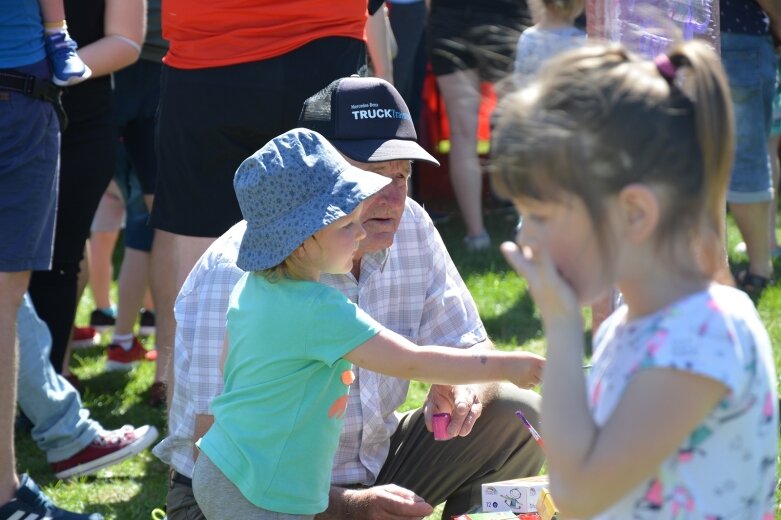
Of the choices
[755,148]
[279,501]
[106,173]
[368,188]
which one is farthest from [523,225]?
[755,148]

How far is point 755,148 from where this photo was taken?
5.16 m

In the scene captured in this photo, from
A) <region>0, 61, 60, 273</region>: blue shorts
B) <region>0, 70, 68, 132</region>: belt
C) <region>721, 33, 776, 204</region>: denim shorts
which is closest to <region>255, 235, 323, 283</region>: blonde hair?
<region>0, 61, 60, 273</region>: blue shorts

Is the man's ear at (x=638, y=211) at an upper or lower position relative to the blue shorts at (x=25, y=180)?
upper

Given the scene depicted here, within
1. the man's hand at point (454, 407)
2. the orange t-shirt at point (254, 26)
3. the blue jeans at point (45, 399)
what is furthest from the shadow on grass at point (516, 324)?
the man's hand at point (454, 407)

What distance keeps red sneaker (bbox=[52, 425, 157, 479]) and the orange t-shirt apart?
136cm

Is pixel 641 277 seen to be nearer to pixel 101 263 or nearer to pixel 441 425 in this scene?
pixel 441 425

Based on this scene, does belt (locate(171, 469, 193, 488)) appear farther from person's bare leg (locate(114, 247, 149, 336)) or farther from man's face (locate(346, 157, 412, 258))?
person's bare leg (locate(114, 247, 149, 336))

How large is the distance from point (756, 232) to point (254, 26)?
3014 millimetres

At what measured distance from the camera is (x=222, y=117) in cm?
330

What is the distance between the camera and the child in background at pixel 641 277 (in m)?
1.61

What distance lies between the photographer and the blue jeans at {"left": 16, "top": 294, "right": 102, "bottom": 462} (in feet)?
12.6

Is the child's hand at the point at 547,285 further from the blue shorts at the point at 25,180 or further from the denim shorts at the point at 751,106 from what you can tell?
the denim shorts at the point at 751,106

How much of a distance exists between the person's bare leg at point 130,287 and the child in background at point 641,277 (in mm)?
3596

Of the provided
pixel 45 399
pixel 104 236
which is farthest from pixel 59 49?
pixel 104 236
